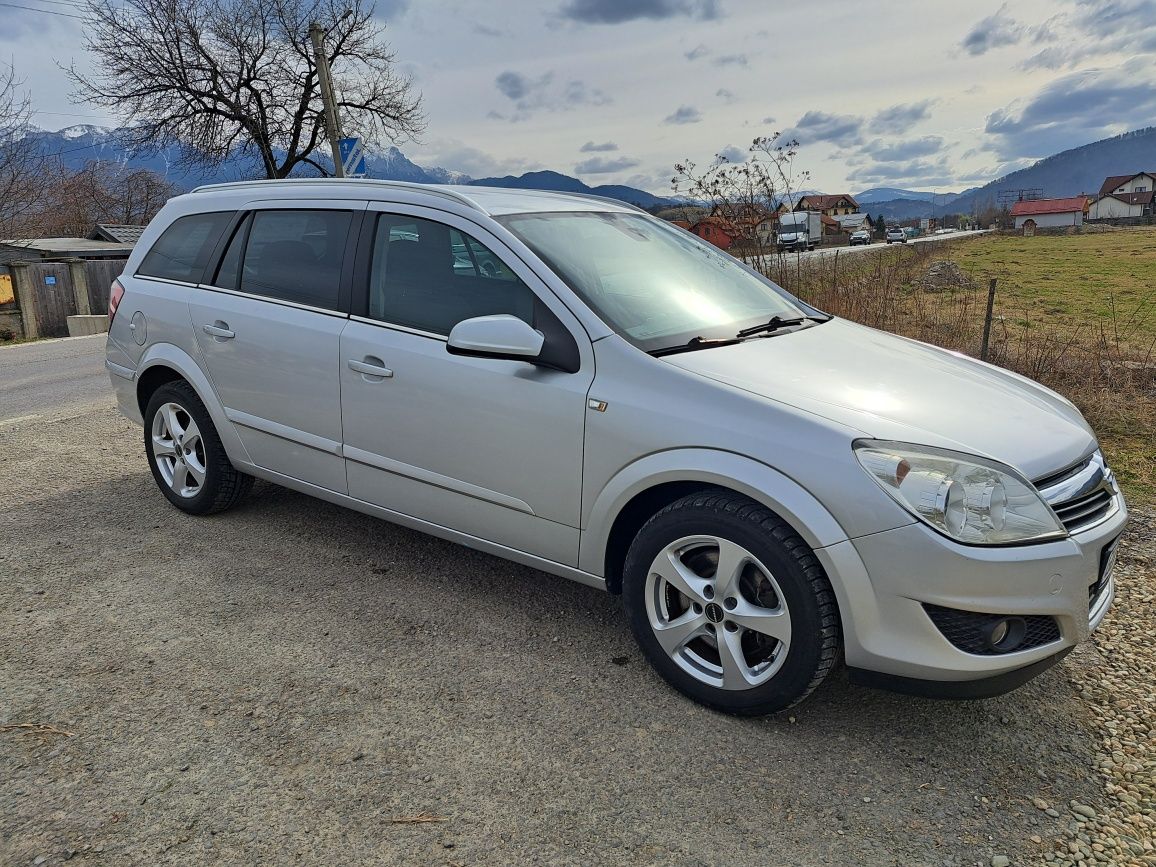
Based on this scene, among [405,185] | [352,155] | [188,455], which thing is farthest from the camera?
[352,155]

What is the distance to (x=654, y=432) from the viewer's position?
108 inches

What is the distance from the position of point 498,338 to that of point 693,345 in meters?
0.72

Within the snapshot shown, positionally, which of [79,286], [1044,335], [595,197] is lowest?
[79,286]

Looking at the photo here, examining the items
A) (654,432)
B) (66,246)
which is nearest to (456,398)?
(654,432)

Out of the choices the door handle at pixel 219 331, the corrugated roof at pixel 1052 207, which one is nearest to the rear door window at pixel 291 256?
the door handle at pixel 219 331

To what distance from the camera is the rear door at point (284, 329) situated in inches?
Answer: 146

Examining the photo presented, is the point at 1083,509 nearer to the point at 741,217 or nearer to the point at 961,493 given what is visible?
the point at 961,493

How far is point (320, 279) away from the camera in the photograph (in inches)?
Answer: 149

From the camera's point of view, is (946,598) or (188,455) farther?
(188,455)

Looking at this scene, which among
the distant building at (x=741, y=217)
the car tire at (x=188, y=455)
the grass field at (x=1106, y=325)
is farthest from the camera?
the distant building at (x=741, y=217)

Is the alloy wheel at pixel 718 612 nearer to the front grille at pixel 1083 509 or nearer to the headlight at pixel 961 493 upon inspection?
the headlight at pixel 961 493

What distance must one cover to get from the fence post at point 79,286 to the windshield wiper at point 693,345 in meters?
22.8

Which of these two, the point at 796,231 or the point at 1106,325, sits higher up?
the point at 796,231

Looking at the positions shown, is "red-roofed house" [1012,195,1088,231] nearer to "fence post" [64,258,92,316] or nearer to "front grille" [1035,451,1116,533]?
"fence post" [64,258,92,316]
